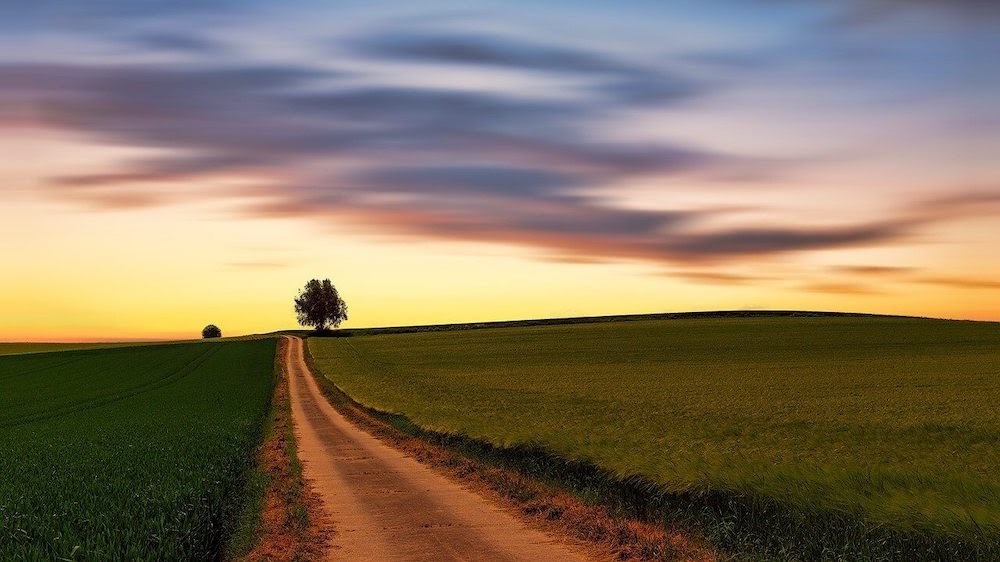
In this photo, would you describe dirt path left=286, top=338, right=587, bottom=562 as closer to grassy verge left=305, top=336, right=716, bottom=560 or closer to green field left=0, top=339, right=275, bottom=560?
grassy verge left=305, top=336, right=716, bottom=560

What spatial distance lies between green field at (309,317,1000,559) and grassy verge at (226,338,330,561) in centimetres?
632

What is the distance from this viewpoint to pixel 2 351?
16650 centimetres

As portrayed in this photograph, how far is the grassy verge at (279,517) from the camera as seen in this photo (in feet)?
52.6

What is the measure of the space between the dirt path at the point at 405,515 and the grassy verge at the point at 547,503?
0.63 metres

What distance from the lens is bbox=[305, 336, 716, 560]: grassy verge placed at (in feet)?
48.1

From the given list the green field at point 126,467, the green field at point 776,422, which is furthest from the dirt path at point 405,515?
the green field at point 776,422

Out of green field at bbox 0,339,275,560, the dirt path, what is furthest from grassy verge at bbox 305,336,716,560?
green field at bbox 0,339,275,560

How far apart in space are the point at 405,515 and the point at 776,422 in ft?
50.5

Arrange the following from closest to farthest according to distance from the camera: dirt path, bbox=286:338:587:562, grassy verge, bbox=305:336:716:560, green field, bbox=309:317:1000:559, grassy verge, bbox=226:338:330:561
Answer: green field, bbox=309:317:1000:559 → grassy verge, bbox=305:336:716:560 → dirt path, bbox=286:338:587:562 → grassy verge, bbox=226:338:330:561

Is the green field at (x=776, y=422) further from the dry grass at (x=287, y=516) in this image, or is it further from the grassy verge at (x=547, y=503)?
the dry grass at (x=287, y=516)

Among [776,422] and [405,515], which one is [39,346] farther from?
[405,515]

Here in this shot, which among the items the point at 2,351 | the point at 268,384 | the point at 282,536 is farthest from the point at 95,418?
the point at 2,351

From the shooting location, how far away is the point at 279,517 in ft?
62.8

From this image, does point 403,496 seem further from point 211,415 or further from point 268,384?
point 268,384
